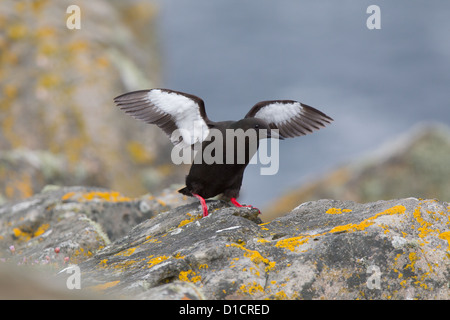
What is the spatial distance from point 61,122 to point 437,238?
15.9m

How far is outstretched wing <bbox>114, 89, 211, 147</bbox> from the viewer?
836 centimetres

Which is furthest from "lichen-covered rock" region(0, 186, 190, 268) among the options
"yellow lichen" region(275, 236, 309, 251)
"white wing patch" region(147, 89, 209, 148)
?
"yellow lichen" region(275, 236, 309, 251)

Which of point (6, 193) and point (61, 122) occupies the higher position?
point (61, 122)

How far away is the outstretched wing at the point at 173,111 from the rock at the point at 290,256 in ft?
4.54

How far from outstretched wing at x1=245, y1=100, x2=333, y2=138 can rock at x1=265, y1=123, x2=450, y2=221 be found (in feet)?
32.1

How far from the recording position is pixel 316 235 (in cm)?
630

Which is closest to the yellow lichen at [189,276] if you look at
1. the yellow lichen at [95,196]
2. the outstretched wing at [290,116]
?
the outstretched wing at [290,116]

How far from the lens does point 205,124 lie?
845cm

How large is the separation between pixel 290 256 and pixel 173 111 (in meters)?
3.40

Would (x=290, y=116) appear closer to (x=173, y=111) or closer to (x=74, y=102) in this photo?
(x=173, y=111)

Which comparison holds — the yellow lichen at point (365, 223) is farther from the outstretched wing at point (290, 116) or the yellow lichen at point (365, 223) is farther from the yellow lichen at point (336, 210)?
the outstretched wing at point (290, 116)
